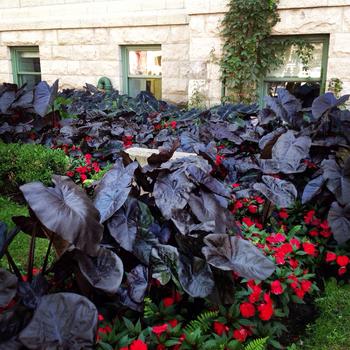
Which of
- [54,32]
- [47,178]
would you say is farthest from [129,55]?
[47,178]

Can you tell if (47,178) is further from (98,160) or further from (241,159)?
(241,159)

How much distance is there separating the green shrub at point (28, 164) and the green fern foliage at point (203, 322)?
9.26 ft

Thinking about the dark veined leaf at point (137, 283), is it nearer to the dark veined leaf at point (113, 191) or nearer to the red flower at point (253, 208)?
the dark veined leaf at point (113, 191)

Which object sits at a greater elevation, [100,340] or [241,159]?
[241,159]

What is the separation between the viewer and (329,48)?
584 cm

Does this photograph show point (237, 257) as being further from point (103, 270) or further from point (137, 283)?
point (103, 270)

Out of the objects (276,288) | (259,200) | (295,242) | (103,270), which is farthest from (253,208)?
(103,270)

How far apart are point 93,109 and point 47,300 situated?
179 inches

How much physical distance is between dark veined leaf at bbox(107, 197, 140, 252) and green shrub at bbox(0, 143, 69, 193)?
2288 mm

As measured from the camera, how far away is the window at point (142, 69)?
7723mm

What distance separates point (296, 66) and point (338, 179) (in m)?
3.88

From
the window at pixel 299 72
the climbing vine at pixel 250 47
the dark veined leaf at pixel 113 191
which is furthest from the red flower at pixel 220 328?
the climbing vine at pixel 250 47

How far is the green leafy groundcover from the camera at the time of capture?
69.4 inches

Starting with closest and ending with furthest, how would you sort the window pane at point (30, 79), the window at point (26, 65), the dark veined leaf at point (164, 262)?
the dark veined leaf at point (164, 262) → the window at point (26, 65) → the window pane at point (30, 79)
